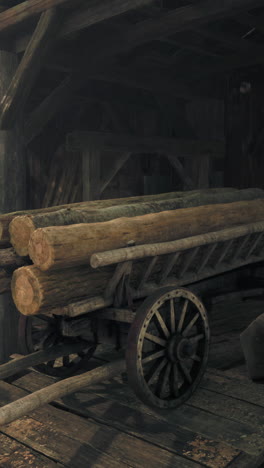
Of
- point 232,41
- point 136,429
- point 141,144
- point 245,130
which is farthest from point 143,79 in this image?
point 136,429

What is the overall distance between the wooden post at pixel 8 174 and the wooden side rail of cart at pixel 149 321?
5.08ft

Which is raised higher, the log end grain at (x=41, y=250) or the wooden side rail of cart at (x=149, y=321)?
the log end grain at (x=41, y=250)

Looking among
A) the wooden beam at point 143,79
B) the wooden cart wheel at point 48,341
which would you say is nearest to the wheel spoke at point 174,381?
the wooden cart wheel at point 48,341

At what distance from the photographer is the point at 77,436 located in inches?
146

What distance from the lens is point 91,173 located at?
22.5 feet

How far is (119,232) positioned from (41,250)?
0.68m

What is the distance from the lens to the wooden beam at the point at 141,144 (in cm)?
663

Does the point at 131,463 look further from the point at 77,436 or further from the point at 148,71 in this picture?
the point at 148,71

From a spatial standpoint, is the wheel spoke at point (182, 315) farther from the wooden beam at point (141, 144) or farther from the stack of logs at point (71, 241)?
the wooden beam at point (141, 144)

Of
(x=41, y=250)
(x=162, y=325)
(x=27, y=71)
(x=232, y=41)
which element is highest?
(x=232, y=41)

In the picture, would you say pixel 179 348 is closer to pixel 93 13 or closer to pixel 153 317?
pixel 153 317

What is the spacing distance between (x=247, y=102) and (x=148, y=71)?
176cm

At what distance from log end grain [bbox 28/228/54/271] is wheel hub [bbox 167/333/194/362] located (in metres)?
1.32

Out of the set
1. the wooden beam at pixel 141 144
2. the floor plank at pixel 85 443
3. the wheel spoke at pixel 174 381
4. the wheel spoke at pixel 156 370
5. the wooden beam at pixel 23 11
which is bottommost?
the floor plank at pixel 85 443
